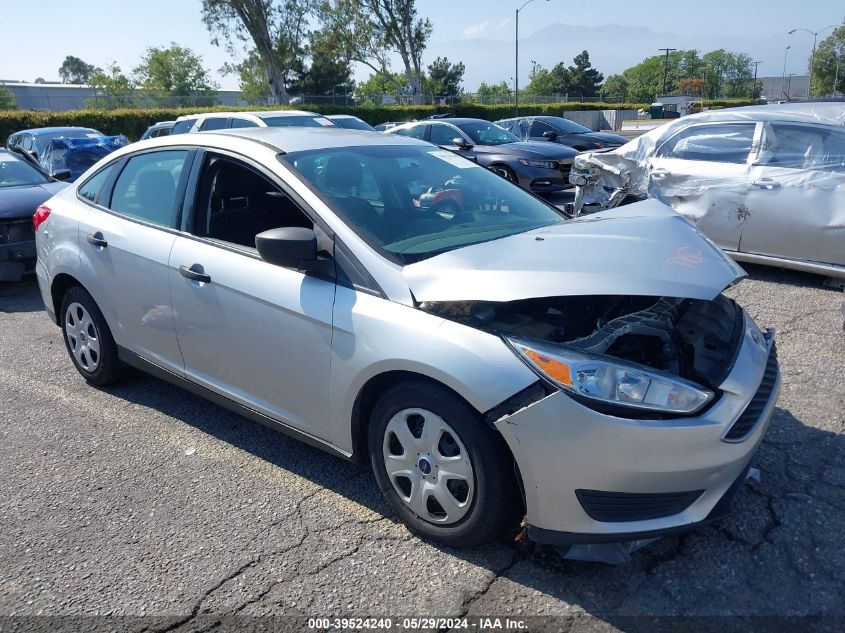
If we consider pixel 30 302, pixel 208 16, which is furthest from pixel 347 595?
pixel 208 16

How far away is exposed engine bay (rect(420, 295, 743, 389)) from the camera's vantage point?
2.76 m

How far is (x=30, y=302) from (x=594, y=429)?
7.00 metres

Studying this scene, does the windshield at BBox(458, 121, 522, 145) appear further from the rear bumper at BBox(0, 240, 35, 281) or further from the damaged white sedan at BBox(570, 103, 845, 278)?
the rear bumper at BBox(0, 240, 35, 281)

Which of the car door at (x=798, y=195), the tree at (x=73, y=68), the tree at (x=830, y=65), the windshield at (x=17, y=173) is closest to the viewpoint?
the car door at (x=798, y=195)

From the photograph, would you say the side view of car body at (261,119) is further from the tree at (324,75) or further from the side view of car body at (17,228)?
the tree at (324,75)

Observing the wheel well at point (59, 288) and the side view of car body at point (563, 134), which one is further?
the side view of car body at point (563, 134)

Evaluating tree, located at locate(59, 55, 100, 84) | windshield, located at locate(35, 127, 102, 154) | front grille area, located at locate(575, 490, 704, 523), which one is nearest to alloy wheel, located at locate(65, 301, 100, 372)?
front grille area, located at locate(575, 490, 704, 523)

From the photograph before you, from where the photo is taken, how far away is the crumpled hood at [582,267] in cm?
266

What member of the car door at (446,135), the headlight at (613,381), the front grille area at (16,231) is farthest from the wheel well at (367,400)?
the car door at (446,135)

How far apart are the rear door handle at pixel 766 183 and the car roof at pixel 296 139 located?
152 inches

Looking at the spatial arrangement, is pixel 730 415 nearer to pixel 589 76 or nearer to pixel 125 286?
pixel 125 286

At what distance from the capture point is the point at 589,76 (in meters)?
90.0

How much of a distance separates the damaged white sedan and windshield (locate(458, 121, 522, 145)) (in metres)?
6.10

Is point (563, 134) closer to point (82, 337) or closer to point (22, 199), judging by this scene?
point (22, 199)
